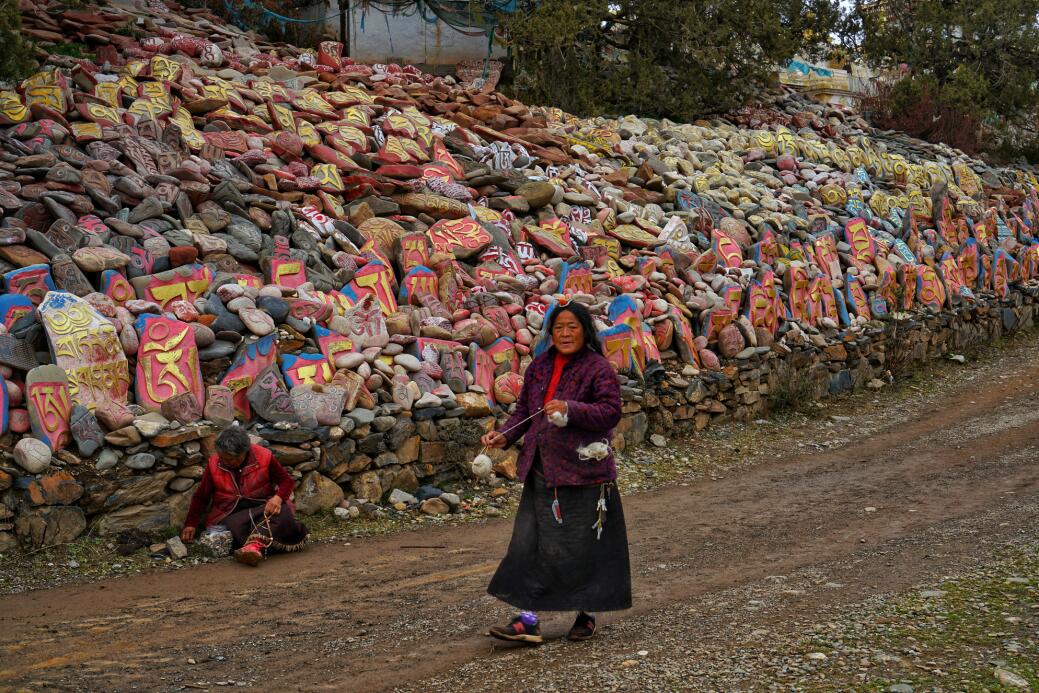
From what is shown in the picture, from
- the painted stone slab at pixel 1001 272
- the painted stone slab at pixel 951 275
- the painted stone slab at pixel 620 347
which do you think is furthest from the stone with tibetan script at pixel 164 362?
the painted stone slab at pixel 1001 272

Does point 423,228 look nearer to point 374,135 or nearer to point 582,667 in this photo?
point 374,135

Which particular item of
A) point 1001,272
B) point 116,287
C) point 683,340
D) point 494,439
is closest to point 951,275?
point 1001,272

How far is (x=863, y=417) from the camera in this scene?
37.2 ft

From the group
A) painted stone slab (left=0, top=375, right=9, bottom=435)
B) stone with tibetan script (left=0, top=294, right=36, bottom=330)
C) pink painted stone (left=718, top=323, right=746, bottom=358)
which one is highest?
stone with tibetan script (left=0, top=294, right=36, bottom=330)

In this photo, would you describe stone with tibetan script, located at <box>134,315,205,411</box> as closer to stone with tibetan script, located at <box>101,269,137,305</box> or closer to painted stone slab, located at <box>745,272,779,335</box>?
stone with tibetan script, located at <box>101,269,137,305</box>

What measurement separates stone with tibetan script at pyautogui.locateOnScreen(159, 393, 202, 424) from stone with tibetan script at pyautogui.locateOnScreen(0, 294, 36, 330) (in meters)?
1.10

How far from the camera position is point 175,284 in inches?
316

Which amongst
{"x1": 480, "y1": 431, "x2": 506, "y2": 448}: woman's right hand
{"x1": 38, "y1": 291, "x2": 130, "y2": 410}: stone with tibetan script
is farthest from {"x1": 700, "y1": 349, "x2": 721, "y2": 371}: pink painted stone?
{"x1": 480, "y1": 431, "x2": 506, "y2": 448}: woman's right hand

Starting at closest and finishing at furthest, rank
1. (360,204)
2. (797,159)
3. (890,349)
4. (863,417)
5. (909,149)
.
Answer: (360,204), (863,417), (890,349), (797,159), (909,149)

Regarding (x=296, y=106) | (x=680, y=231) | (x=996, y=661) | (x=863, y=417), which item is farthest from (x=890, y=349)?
(x=996, y=661)

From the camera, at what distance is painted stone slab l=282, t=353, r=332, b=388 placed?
7867 millimetres

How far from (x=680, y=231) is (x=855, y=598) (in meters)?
6.85

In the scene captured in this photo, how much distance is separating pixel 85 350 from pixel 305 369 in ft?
5.04

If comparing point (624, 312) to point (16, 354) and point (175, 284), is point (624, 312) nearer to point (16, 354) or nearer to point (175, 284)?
point (175, 284)
